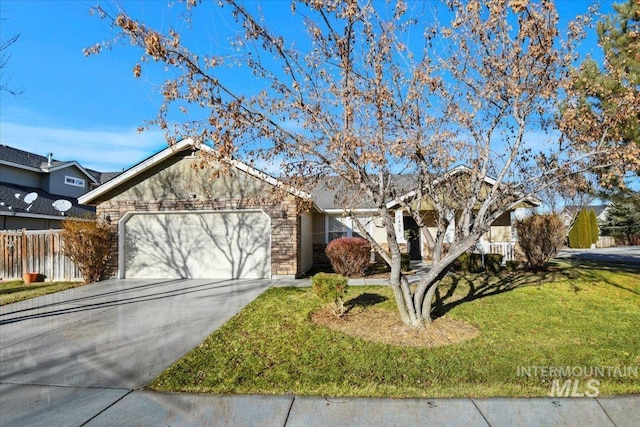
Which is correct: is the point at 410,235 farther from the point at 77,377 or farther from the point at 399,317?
the point at 77,377

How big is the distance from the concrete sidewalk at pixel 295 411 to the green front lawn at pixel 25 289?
22.9 feet

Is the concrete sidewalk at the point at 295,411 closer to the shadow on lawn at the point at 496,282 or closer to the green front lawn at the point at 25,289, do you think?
the shadow on lawn at the point at 496,282

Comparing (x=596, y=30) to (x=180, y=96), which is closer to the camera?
(x=180, y=96)

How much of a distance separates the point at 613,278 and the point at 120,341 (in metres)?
13.1

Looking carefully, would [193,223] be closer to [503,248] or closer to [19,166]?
[503,248]

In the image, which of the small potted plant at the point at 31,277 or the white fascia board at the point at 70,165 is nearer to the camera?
the small potted plant at the point at 31,277

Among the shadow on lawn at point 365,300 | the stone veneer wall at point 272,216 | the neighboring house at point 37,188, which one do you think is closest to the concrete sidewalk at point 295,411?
the shadow on lawn at point 365,300

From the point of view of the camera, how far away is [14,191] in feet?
61.6

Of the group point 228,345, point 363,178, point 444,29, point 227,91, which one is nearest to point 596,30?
point 444,29

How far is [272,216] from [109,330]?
616 centimetres

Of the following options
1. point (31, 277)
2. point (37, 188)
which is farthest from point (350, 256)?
point (37, 188)

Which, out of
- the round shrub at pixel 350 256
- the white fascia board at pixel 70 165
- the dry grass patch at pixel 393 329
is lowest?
the dry grass patch at pixel 393 329

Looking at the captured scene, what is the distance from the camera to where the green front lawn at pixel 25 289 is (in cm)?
947

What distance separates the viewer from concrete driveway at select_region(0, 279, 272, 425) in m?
4.41
